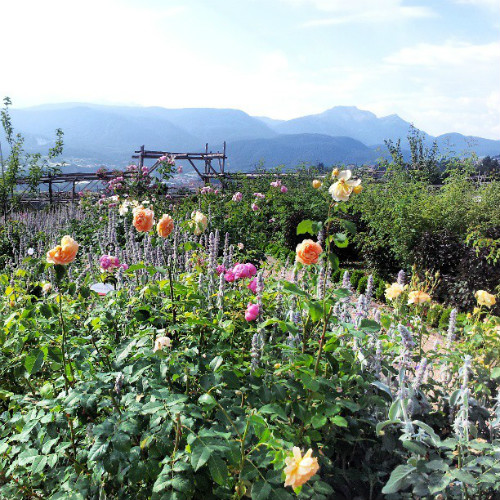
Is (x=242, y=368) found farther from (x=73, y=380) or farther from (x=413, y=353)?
(x=413, y=353)

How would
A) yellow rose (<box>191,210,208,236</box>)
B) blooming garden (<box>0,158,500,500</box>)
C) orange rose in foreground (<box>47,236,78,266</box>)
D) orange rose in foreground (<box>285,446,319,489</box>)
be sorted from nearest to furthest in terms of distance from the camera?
orange rose in foreground (<box>285,446,319,489</box>) < blooming garden (<box>0,158,500,500</box>) < orange rose in foreground (<box>47,236,78,266</box>) < yellow rose (<box>191,210,208,236</box>)

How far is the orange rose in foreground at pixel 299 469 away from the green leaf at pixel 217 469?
0.63 ft

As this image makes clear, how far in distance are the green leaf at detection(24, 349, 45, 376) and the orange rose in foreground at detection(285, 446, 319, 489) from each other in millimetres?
1036

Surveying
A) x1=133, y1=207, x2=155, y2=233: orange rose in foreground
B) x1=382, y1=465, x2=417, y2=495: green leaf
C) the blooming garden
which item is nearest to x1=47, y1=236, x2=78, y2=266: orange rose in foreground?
the blooming garden

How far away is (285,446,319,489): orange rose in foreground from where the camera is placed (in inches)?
39.5

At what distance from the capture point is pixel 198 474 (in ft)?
4.10

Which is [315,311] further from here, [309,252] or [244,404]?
[244,404]

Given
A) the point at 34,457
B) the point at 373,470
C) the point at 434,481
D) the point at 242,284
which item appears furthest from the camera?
the point at 242,284

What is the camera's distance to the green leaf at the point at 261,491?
1125 millimetres

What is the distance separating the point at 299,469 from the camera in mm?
Answer: 1011

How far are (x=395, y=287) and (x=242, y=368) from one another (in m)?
0.83

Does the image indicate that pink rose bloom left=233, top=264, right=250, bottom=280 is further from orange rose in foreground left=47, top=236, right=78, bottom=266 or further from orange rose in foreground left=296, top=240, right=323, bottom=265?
orange rose in foreground left=47, top=236, right=78, bottom=266

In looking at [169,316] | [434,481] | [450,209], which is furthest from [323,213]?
[434,481]

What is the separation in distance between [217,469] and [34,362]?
871 mm
